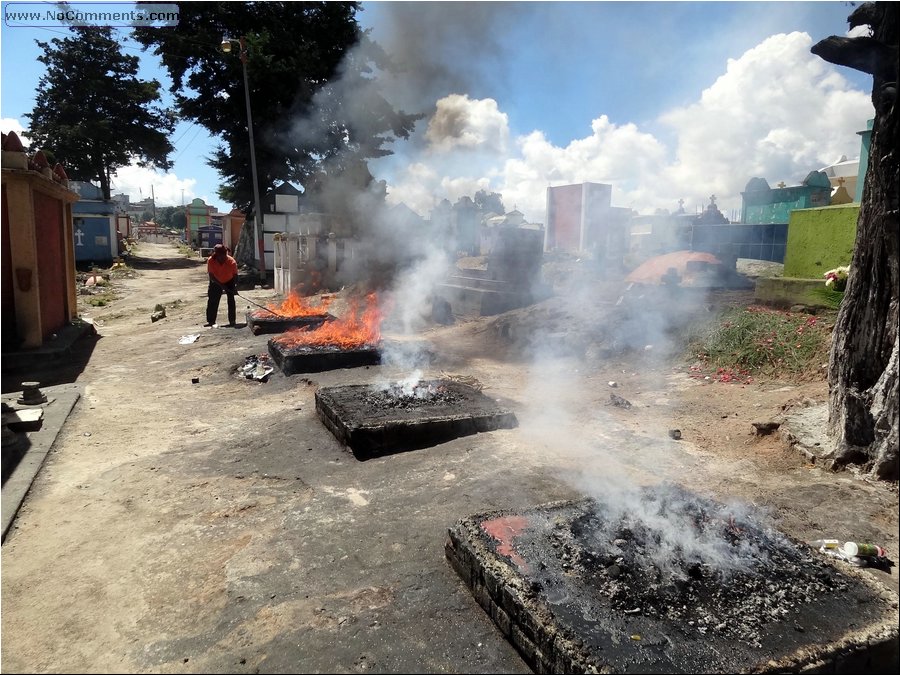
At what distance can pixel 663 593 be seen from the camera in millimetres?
2537

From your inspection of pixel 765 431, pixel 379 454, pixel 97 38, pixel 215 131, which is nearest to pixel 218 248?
pixel 379 454

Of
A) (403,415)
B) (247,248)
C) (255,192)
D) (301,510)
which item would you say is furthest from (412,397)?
(247,248)

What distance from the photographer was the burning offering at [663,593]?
2193mm

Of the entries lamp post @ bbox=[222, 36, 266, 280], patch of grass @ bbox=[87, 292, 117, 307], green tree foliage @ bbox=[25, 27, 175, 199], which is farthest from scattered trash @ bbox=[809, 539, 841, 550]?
green tree foliage @ bbox=[25, 27, 175, 199]

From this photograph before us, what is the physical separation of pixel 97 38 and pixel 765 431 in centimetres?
3521

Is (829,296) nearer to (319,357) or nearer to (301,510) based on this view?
(319,357)

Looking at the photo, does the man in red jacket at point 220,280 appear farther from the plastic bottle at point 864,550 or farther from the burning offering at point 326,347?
the plastic bottle at point 864,550

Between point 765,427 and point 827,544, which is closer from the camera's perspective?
point 827,544

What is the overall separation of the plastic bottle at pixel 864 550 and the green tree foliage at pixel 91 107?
34.3 m

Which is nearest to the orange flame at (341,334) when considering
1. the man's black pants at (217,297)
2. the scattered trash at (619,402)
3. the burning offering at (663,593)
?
the man's black pants at (217,297)

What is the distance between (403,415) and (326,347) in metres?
3.30

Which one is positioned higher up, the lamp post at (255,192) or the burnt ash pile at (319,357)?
the lamp post at (255,192)

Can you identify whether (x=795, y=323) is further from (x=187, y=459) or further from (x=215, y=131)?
(x=215, y=131)

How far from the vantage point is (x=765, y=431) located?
4836mm
